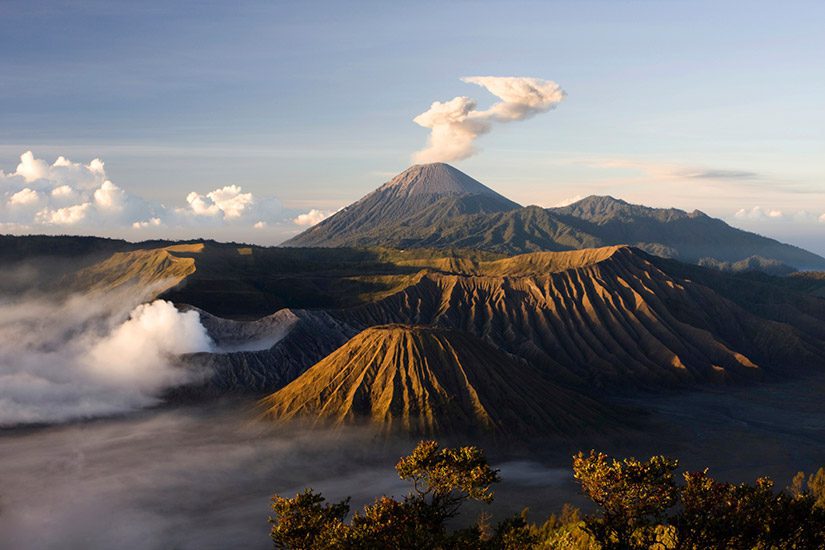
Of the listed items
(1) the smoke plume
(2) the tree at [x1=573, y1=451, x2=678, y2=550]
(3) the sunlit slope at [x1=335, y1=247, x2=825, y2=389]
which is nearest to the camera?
(2) the tree at [x1=573, y1=451, x2=678, y2=550]

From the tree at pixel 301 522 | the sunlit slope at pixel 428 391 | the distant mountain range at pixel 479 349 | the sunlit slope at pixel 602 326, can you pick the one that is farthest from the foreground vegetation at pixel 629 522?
the sunlit slope at pixel 602 326

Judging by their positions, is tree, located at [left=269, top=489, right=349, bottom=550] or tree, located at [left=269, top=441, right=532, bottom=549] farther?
tree, located at [left=269, top=489, right=349, bottom=550]

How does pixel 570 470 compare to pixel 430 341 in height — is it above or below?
below

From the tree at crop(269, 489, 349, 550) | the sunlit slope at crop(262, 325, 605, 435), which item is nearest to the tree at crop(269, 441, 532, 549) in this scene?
the tree at crop(269, 489, 349, 550)

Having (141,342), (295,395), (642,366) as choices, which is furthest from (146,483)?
(642,366)

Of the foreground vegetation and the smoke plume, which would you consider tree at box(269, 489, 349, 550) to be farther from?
the smoke plume

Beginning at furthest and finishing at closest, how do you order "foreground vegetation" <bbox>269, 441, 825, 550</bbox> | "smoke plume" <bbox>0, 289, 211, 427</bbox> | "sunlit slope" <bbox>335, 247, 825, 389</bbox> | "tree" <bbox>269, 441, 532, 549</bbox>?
1. "sunlit slope" <bbox>335, 247, 825, 389</bbox>
2. "smoke plume" <bbox>0, 289, 211, 427</bbox>
3. "foreground vegetation" <bbox>269, 441, 825, 550</bbox>
4. "tree" <bbox>269, 441, 532, 549</bbox>

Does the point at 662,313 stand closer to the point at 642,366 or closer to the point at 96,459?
the point at 642,366

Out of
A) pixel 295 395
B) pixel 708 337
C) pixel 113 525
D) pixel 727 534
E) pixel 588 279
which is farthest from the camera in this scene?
pixel 588 279
